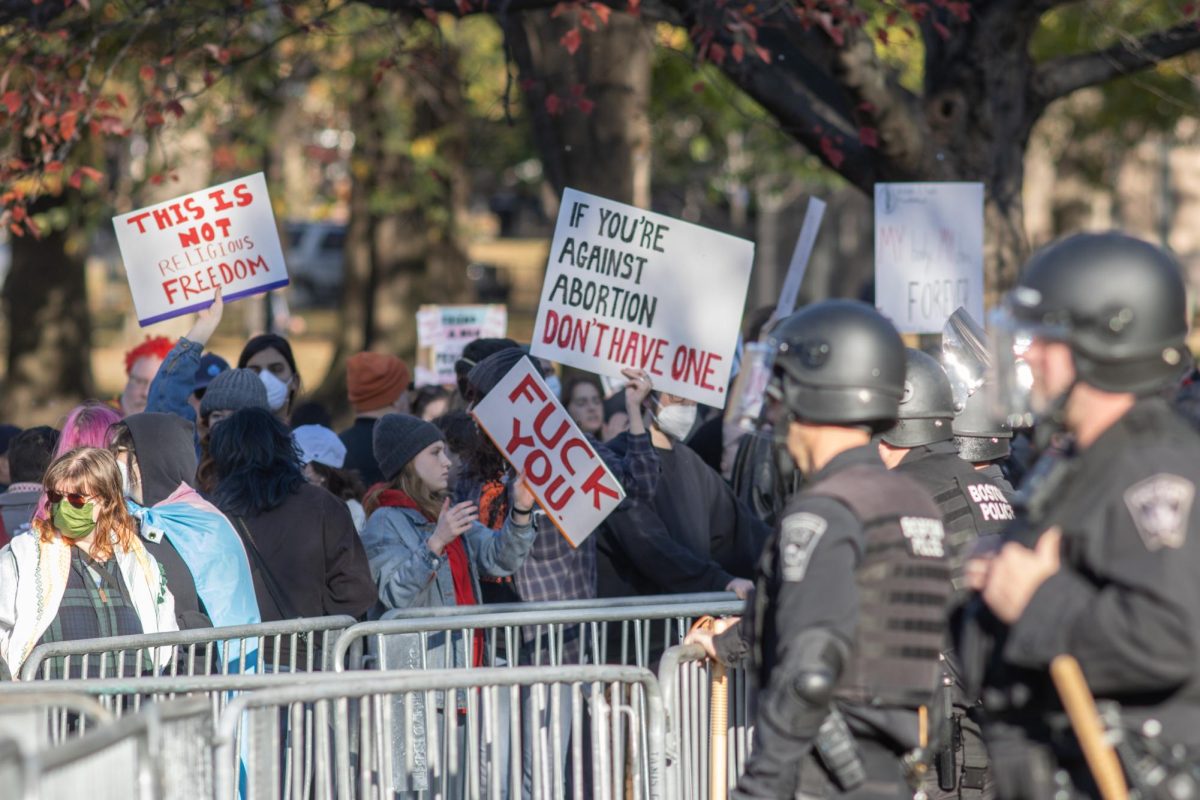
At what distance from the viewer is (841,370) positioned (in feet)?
14.7

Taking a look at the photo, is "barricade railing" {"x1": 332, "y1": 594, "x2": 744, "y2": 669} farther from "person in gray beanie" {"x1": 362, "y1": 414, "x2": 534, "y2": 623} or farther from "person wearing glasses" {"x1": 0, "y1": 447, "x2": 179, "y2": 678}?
"person wearing glasses" {"x1": 0, "y1": 447, "x2": 179, "y2": 678}

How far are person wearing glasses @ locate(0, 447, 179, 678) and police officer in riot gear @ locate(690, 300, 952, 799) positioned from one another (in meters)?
2.69

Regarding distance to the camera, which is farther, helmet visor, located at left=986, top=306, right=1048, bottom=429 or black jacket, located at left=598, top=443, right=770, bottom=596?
black jacket, located at left=598, top=443, right=770, bottom=596

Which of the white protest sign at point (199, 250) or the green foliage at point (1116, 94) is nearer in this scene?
the white protest sign at point (199, 250)

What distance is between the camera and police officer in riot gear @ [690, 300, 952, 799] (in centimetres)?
425

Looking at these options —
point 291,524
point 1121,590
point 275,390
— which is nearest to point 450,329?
point 275,390

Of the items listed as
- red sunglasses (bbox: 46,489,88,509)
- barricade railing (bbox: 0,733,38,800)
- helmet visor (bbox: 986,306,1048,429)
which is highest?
helmet visor (bbox: 986,306,1048,429)

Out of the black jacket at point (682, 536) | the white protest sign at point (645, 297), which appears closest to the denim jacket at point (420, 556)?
the black jacket at point (682, 536)

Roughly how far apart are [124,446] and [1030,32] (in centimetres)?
654

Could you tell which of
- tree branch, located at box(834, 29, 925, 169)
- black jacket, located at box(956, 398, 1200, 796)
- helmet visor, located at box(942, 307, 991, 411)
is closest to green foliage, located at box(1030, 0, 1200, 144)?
tree branch, located at box(834, 29, 925, 169)

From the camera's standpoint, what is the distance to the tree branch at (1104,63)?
10.8 m

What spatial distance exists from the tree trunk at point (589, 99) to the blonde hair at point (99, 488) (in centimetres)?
639

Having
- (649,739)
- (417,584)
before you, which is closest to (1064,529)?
(649,739)

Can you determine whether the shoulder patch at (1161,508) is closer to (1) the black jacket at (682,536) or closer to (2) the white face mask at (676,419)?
(1) the black jacket at (682,536)
